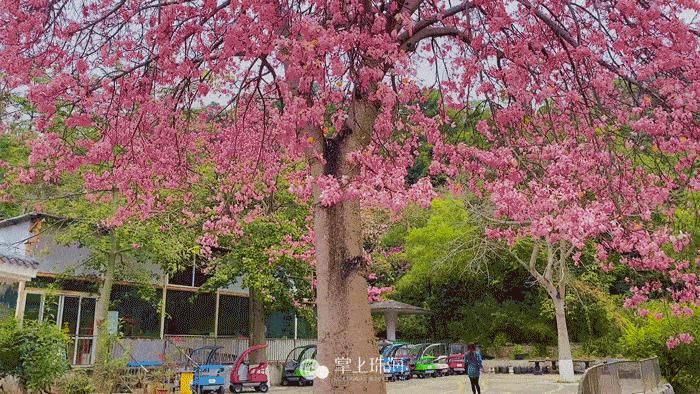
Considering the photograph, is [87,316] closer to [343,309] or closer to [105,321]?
[105,321]

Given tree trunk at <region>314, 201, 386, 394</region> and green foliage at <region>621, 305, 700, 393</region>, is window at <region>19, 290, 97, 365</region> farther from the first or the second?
green foliage at <region>621, 305, 700, 393</region>

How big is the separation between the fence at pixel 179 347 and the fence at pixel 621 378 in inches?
484

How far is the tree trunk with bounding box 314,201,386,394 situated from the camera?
18.9 feet

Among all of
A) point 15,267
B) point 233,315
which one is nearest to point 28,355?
point 15,267

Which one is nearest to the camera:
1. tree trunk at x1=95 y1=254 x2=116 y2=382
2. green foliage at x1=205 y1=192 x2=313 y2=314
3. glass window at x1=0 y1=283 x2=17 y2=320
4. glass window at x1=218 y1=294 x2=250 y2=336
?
tree trunk at x1=95 y1=254 x2=116 y2=382

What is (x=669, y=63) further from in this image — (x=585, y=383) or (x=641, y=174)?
(x=585, y=383)

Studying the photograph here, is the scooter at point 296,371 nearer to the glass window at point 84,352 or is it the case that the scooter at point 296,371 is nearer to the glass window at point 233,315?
the glass window at point 233,315

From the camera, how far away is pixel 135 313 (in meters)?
20.1

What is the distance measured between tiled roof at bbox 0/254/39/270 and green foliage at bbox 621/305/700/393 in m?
14.7

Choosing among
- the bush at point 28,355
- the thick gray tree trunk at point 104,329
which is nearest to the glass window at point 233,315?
the thick gray tree trunk at point 104,329

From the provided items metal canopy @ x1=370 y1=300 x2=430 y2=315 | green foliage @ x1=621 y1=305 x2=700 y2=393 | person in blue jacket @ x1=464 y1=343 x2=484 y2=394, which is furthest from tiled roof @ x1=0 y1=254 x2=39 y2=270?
metal canopy @ x1=370 y1=300 x2=430 y2=315

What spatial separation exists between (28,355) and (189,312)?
10884 millimetres

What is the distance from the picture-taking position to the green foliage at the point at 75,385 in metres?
13.6

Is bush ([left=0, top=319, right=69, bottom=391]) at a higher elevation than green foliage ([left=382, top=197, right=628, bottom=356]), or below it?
below
